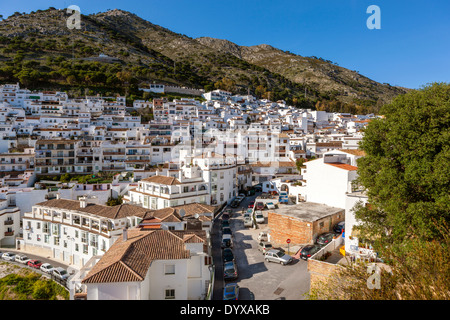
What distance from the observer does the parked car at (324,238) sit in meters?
20.4

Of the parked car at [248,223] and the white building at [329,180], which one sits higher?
the white building at [329,180]

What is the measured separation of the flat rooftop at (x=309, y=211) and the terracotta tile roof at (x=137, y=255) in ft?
24.8

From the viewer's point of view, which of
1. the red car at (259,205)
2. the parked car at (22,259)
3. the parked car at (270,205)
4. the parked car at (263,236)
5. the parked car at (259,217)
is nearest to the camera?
the parked car at (263,236)

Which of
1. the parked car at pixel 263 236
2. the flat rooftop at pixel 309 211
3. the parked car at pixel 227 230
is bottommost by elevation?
the parked car at pixel 227 230

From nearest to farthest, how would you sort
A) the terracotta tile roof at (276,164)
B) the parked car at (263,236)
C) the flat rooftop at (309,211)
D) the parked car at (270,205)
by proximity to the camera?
the flat rooftop at (309,211) < the parked car at (263,236) < the parked car at (270,205) < the terracotta tile roof at (276,164)

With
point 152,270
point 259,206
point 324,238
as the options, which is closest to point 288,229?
point 324,238

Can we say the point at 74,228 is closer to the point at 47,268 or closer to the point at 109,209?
the point at 109,209

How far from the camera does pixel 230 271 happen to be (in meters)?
18.4

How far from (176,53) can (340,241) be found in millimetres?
159260

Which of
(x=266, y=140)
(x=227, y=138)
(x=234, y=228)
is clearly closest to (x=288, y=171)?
(x=266, y=140)

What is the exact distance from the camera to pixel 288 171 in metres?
45.3

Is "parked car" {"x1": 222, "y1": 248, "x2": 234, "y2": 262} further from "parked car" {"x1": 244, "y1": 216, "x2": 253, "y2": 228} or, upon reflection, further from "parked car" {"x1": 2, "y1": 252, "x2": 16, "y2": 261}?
"parked car" {"x1": 2, "y1": 252, "x2": 16, "y2": 261}

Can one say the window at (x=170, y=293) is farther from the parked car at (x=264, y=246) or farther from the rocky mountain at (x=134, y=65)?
the rocky mountain at (x=134, y=65)

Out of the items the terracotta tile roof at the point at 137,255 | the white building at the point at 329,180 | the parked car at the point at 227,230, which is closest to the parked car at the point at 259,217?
the parked car at the point at 227,230
